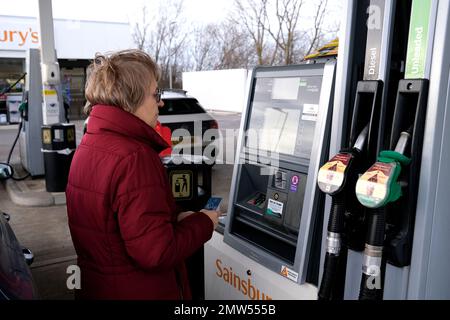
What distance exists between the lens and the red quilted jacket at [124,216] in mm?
1577

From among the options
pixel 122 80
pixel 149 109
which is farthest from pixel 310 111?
pixel 122 80

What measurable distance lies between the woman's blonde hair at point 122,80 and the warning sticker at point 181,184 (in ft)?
4.11

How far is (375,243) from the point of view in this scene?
163cm

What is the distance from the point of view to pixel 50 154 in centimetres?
689

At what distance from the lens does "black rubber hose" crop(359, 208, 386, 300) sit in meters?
1.62

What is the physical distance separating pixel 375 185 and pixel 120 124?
93 cm

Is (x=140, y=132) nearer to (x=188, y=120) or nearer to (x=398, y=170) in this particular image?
(x=398, y=170)

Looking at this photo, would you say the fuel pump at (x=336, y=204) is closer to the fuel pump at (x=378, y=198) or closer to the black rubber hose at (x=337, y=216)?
the black rubber hose at (x=337, y=216)

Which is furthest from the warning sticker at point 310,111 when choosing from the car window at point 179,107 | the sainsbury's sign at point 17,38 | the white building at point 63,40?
the sainsbury's sign at point 17,38

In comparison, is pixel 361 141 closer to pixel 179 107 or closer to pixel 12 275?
pixel 12 275

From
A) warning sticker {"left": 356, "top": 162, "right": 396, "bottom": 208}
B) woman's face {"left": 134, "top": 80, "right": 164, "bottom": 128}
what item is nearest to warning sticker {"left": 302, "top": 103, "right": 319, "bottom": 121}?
warning sticker {"left": 356, "top": 162, "right": 396, "bottom": 208}

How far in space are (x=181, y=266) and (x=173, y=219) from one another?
32cm

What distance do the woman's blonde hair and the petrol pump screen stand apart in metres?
0.94
